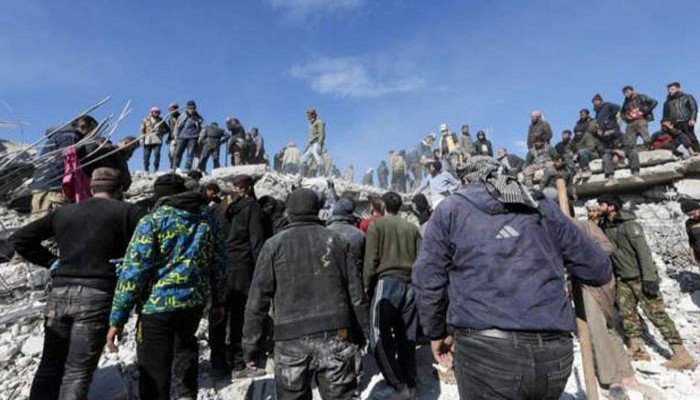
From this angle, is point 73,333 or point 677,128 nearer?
point 73,333

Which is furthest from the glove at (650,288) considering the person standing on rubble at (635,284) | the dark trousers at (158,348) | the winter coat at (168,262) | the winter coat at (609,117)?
the winter coat at (609,117)

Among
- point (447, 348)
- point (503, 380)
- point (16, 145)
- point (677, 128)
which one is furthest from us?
point (677, 128)

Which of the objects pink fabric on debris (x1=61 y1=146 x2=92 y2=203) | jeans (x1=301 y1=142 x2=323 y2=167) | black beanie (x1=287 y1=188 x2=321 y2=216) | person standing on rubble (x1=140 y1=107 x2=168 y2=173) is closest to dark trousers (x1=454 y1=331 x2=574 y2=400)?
black beanie (x1=287 y1=188 x2=321 y2=216)

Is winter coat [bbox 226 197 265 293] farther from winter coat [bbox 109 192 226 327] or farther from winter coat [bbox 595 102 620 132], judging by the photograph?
winter coat [bbox 595 102 620 132]

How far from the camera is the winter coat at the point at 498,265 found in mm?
1849

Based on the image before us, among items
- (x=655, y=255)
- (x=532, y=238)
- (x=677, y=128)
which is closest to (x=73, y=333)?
(x=532, y=238)

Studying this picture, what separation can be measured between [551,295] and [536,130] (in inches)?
409

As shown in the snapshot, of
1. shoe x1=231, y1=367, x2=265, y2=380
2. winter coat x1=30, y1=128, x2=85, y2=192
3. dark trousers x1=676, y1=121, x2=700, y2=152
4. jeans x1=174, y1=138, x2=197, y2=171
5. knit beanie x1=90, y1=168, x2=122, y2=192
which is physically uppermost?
jeans x1=174, y1=138, x2=197, y2=171

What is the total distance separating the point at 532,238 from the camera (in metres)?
1.92

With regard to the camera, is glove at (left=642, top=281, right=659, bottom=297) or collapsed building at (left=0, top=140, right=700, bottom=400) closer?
collapsed building at (left=0, top=140, right=700, bottom=400)

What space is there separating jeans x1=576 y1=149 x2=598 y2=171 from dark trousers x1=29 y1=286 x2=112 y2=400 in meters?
11.2

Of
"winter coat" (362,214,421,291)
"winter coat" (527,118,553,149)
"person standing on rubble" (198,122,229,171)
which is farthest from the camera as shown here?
"winter coat" (527,118,553,149)

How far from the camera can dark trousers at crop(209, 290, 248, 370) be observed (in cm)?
A: 391

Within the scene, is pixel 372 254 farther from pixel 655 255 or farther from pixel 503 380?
pixel 655 255
